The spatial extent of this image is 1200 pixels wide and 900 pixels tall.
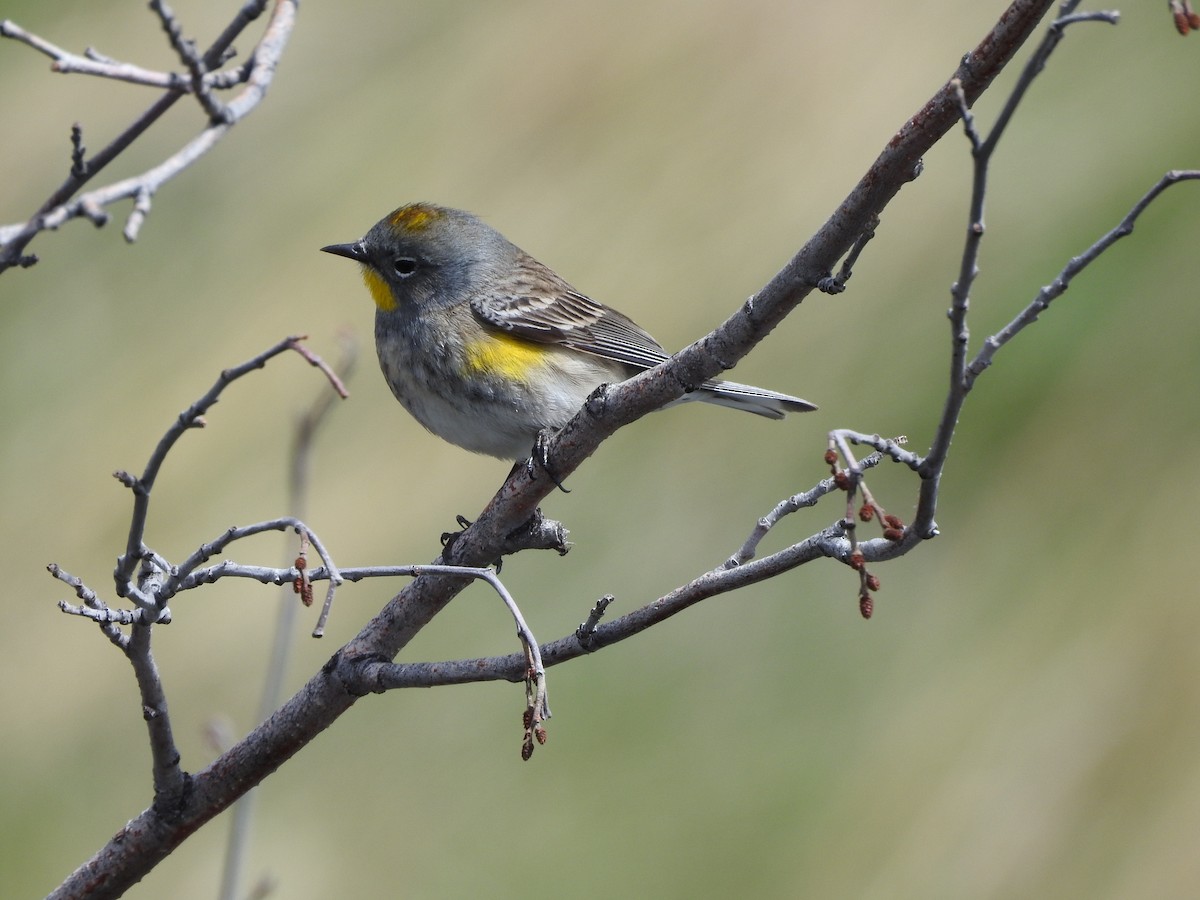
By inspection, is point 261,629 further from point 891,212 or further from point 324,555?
point 324,555

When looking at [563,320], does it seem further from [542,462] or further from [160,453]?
[160,453]

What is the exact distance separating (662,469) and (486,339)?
2414 millimetres

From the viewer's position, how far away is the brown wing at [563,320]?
16.3ft

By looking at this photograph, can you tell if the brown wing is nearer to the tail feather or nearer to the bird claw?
the tail feather

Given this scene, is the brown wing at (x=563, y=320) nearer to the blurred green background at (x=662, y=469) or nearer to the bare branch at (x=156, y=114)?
the blurred green background at (x=662, y=469)

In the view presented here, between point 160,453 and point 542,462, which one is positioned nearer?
point 160,453

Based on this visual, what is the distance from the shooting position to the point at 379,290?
525cm

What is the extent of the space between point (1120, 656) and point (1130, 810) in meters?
0.71

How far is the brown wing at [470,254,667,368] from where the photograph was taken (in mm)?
4957

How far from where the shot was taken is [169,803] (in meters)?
2.81

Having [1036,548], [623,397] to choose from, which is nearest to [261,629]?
[1036,548]

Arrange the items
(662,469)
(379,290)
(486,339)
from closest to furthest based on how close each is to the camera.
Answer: (486,339) → (379,290) → (662,469)

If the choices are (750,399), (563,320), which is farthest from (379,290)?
(750,399)

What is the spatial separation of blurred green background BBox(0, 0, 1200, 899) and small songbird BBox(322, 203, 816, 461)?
5.97 ft
